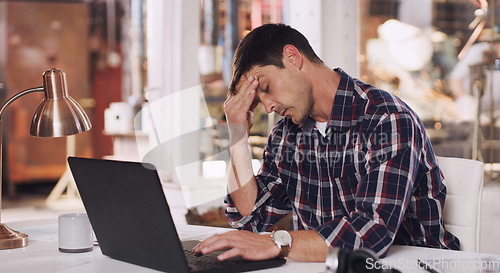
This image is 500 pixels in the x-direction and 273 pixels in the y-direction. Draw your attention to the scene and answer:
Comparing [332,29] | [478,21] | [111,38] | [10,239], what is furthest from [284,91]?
[111,38]

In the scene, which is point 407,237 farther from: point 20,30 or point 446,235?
point 20,30

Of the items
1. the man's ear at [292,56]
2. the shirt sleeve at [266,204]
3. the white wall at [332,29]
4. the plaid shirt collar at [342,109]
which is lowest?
the shirt sleeve at [266,204]

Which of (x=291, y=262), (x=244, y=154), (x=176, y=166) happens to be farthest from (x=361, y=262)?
(x=244, y=154)

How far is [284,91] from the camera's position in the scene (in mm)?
1541

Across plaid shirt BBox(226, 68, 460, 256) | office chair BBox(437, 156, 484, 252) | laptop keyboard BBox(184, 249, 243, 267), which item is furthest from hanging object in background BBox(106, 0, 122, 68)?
laptop keyboard BBox(184, 249, 243, 267)

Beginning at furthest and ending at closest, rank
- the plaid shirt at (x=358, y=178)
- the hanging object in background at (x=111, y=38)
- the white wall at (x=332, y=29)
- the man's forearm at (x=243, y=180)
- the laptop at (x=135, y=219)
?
the hanging object in background at (x=111, y=38), the white wall at (x=332, y=29), the man's forearm at (x=243, y=180), the plaid shirt at (x=358, y=178), the laptop at (x=135, y=219)

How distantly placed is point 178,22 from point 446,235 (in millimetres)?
2568

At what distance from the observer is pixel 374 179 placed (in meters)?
1.29

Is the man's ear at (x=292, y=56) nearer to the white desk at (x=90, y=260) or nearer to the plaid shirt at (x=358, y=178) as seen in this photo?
the plaid shirt at (x=358, y=178)

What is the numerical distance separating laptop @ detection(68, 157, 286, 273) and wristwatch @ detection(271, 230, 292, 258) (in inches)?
0.9

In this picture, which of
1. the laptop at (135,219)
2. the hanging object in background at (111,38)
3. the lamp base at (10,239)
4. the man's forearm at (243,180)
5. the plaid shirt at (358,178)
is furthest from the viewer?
the hanging object in background at (111,38)

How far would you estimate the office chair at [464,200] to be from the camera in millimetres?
1547

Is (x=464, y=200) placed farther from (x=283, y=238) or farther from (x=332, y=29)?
(x=332, y=29)

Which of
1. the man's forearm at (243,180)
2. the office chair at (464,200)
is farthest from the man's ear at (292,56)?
the office chair at (464,200)
